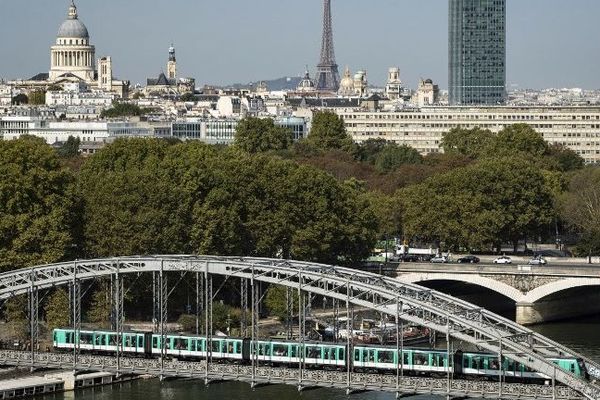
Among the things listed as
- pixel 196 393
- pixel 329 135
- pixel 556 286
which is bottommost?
pixel 196 393

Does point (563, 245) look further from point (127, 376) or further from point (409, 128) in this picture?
point (409, 128)

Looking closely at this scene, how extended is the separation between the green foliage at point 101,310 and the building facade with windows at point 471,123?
343ft

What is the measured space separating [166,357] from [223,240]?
2187 cm

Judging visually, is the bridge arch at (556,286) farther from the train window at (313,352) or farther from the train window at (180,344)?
the train window at (180,344)

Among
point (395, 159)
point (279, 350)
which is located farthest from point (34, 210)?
point (395, 159)

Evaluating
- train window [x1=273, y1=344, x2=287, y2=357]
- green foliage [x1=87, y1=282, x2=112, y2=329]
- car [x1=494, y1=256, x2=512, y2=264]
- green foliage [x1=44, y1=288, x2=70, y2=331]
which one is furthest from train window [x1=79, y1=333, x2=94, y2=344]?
car [x1=494, y1=256, x2=512, y2=264]

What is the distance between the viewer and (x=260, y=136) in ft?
468

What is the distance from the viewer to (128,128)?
568 feet

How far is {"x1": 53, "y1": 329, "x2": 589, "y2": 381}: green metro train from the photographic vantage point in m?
48.1

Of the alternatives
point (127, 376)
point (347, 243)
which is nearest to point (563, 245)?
point (347, 243)

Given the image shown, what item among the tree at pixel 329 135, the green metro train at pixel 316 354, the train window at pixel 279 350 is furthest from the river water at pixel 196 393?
the tree at pixel 329 135

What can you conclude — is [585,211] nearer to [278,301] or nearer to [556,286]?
[556,286]

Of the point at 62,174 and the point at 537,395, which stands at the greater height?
the point at 62,174

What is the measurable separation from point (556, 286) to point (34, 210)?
67.8 feet
